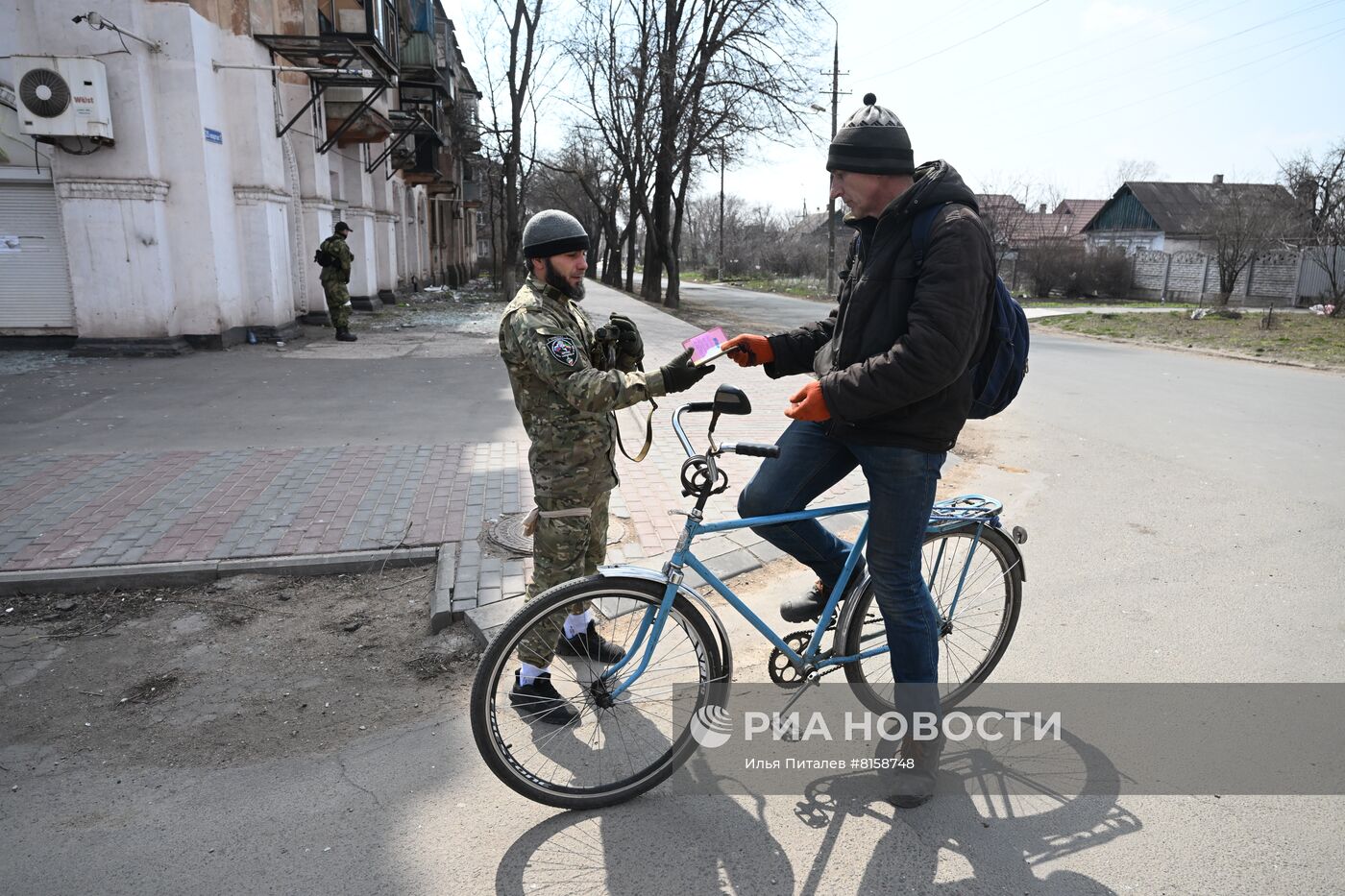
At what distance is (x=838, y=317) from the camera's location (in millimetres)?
2857

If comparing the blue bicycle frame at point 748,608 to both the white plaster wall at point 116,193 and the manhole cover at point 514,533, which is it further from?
the white plaster wall at point 116,193

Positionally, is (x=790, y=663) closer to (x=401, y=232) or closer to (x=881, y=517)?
(x=881, y=517)

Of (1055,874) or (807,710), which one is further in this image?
(807,710)

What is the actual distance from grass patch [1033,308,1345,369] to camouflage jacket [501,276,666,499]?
15909 millimetres

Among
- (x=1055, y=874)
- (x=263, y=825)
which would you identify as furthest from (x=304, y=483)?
(x=1055, y=874)

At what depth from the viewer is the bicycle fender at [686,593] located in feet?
8.80

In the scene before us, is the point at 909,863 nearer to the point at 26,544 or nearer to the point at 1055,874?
the point at 1055,874

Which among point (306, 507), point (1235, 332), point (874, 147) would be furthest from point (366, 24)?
point (1235, 332)

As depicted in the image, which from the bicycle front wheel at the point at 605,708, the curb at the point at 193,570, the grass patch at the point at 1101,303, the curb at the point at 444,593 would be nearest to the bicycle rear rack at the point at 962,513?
the bicycle front wheel at the point at 605,708

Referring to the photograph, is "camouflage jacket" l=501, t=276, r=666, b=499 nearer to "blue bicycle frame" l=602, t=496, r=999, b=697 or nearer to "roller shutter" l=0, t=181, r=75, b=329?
"blue bicycle frame" l=602, t=496, r=999, b=697

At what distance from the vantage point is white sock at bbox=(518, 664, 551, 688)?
3025mm

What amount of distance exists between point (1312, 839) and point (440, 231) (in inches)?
1642

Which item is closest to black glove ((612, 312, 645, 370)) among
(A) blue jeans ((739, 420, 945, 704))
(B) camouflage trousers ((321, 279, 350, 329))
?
(A) blue jeans ((739, 420, 945, 704))

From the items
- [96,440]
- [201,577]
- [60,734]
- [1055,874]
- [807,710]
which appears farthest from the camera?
[96,440]
